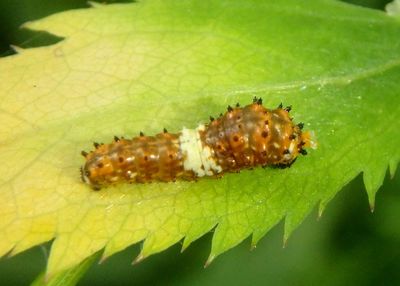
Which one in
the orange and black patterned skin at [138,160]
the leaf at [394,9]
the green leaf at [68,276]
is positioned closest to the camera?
the green leaf at [68,276]

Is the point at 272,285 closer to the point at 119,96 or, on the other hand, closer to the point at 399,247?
the point at 399,247

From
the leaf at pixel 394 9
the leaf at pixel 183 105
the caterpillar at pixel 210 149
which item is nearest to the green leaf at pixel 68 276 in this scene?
the leaf at pixel 183 105

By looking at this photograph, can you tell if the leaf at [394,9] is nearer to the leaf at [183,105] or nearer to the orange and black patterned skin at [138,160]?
the leaf at [183,105]

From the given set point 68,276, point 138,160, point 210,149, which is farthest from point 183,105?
point 68,276

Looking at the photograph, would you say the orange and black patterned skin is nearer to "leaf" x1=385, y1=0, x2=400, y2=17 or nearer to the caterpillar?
the caterpillar

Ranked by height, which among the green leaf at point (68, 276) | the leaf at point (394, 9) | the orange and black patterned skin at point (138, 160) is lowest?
the green leaf at point (68, 276)

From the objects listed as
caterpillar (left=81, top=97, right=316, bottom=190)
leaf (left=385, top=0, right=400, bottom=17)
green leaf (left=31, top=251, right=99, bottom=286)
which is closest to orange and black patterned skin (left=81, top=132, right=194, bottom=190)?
caterpillar (left=81, top=97, right=316, bottom=190)
